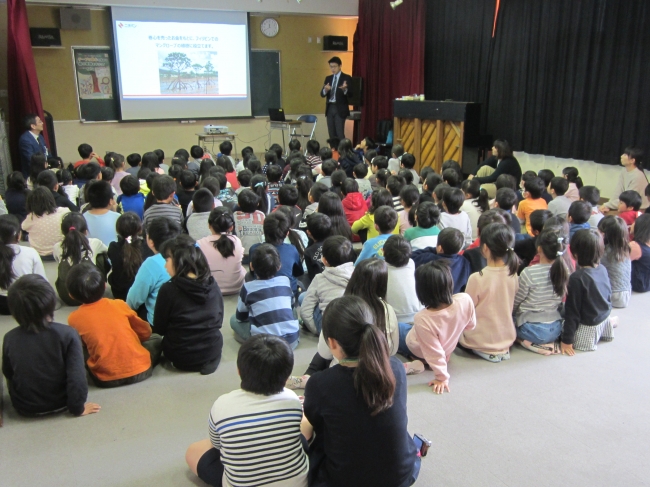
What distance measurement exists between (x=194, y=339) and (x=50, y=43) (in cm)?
731

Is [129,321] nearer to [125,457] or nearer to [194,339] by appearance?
[194,339]

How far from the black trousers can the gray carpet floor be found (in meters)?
6.61

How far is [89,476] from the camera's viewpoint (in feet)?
6.16

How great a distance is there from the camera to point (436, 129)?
704 centimetres

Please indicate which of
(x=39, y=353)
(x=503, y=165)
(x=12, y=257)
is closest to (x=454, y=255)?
(x=39, y=353)

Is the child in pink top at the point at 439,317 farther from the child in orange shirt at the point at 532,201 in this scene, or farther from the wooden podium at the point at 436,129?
the wooden podium at the point at 436,129

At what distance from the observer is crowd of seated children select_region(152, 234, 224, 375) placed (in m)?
2.38

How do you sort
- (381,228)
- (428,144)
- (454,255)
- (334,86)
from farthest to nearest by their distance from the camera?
(334,86) < (428,144) < (381,228) < (454,255)

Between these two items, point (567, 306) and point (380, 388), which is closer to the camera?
Result: point (380, 388)

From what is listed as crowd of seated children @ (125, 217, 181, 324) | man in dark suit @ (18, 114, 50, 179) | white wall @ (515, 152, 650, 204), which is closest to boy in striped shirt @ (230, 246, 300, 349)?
crowd of seated children @ (125, 217, 181, 324)

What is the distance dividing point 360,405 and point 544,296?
1.58 metres

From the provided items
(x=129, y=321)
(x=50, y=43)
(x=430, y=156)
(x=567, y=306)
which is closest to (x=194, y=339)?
(x=129, y=321)

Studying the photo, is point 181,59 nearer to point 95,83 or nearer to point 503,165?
point 95,83

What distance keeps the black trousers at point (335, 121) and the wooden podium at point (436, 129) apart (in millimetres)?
1200
